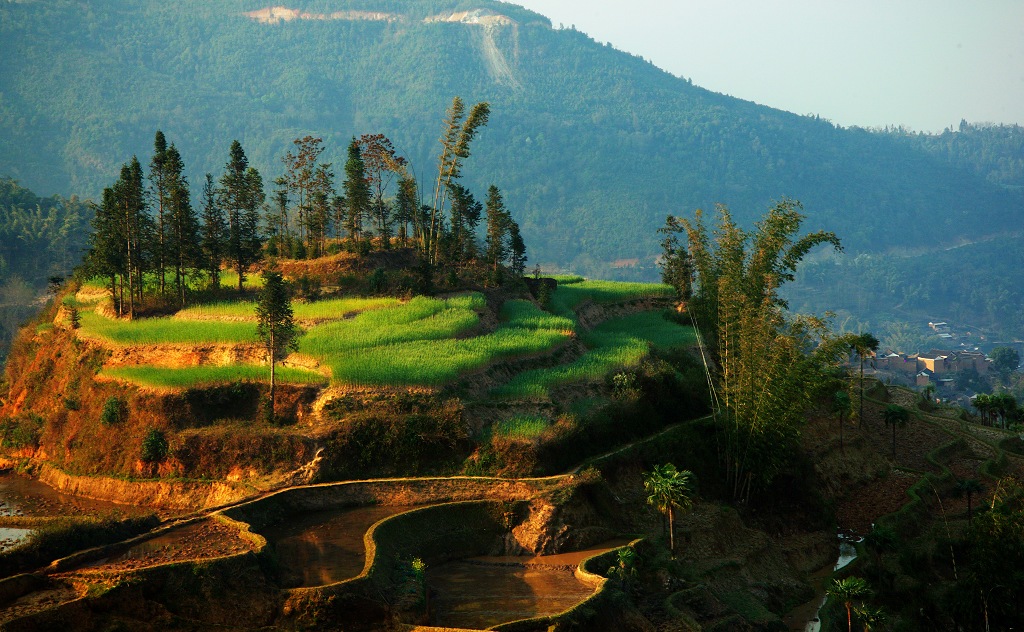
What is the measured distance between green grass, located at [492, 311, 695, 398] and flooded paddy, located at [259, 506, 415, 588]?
835 centimetres

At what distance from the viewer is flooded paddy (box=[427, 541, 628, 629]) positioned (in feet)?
88.3

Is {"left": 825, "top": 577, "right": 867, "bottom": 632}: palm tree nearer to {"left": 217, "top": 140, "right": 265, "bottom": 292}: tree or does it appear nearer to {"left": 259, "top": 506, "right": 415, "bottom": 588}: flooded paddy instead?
{"left": 259, "top": 506, "right": 415, "bottom": 588}: flooded paddy

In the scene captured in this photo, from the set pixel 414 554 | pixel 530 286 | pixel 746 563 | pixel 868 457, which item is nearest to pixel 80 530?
pixel 414 554

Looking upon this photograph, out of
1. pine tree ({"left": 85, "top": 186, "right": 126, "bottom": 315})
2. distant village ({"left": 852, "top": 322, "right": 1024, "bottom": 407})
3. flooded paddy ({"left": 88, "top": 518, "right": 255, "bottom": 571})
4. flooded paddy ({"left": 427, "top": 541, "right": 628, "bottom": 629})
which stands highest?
pine tree ({"left": 85, "top": 186, "right": 126, "bottom": 315})

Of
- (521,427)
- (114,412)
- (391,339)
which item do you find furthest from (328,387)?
(114,412)

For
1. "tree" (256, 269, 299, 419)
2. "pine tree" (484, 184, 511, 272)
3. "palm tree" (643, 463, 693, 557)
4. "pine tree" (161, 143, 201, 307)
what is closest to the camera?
"palm tree" (643, 463, 693, 557)

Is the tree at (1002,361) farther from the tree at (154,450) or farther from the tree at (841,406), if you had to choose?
the tree at (154,450)

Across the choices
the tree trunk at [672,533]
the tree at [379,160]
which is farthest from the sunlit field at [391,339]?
the tree at [379,160]

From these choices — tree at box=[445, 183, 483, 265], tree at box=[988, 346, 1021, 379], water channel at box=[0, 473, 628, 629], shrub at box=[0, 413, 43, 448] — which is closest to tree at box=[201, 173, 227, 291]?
shrub at box=[0, 413, 43, 448]

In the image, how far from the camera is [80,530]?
88.1 ft

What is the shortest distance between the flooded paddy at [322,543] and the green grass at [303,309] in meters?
13.9

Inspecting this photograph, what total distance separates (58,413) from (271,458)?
473 inches

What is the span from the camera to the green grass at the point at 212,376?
3744 cm

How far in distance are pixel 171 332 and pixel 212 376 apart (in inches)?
254
